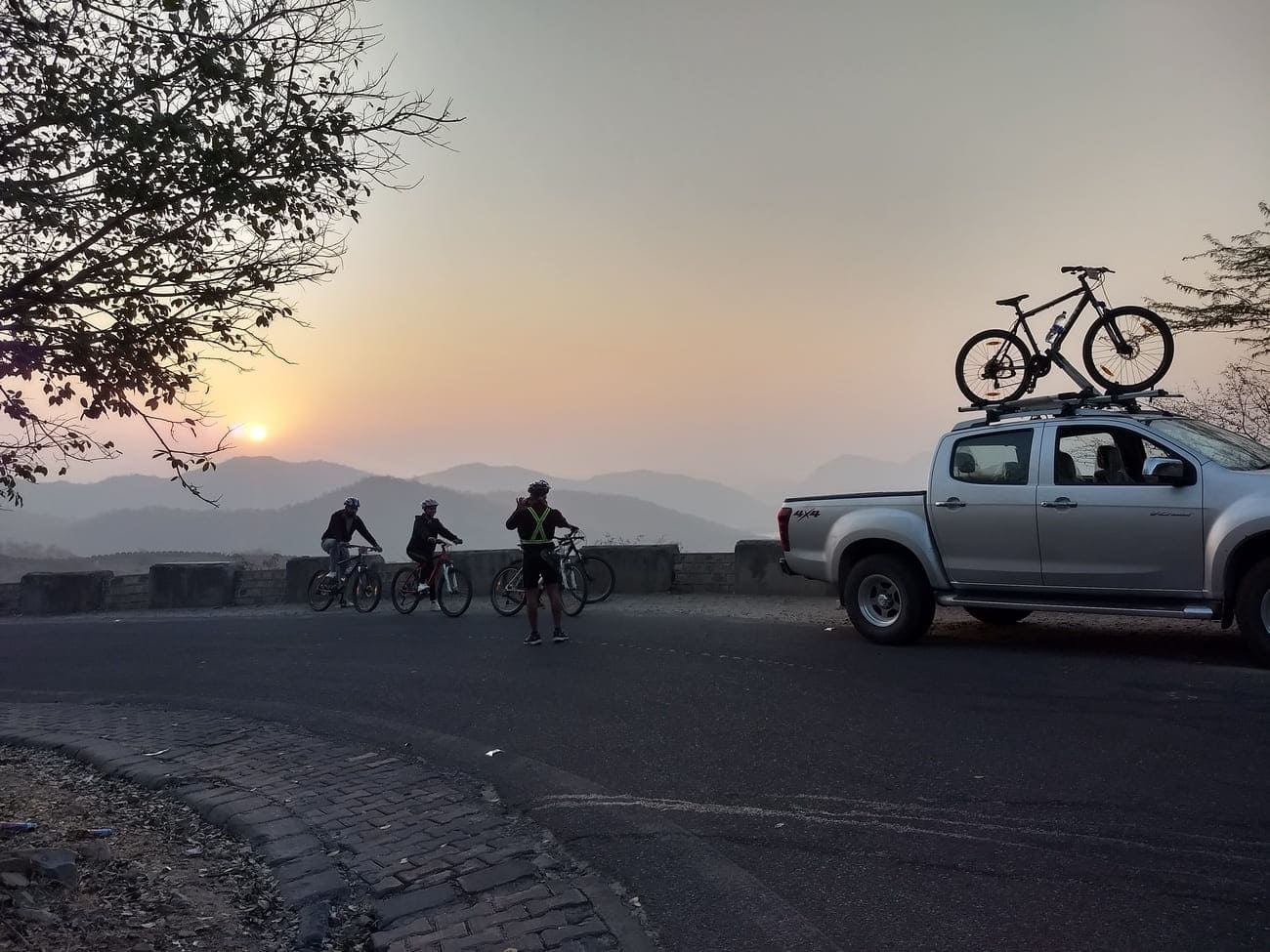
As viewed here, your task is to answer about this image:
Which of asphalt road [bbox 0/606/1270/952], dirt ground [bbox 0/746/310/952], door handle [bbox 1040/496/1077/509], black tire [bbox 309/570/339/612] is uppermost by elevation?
door handle [bbox 1040/496/1077/509]

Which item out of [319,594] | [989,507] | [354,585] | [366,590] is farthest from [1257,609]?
[319,594]

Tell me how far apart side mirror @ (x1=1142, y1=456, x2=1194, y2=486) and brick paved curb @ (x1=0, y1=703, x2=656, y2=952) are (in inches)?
237

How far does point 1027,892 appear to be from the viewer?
4.06 metres

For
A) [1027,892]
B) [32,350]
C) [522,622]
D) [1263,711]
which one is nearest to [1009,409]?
[1263,711]

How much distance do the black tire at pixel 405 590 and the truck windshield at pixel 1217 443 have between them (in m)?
11.8

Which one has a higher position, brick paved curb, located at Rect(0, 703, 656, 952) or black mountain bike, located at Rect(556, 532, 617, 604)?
black mountain bike, located at Rect(556, 532, 617, 604)

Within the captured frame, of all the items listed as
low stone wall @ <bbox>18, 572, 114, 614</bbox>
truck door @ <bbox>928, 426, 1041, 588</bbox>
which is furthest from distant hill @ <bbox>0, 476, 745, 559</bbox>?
truck door @ <bbox>928, 426, 1041, 588</bbox>

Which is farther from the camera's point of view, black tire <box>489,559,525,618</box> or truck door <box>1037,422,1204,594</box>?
black tire <box>489,559,525,618</box>

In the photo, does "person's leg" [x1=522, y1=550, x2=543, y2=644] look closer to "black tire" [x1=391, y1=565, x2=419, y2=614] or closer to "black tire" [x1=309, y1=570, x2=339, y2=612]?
"black tire" [x1=391, y1=565, x2=419, y2=614]

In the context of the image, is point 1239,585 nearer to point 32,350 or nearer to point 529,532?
point 529,532

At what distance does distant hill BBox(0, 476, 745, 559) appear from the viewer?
137625 mm

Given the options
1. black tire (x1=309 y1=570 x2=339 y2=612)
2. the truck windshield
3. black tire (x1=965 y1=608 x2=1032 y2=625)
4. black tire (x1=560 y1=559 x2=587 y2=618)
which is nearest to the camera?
the truck windshield

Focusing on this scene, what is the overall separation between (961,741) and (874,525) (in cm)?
392

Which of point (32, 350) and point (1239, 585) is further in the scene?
point (1239, 585)
